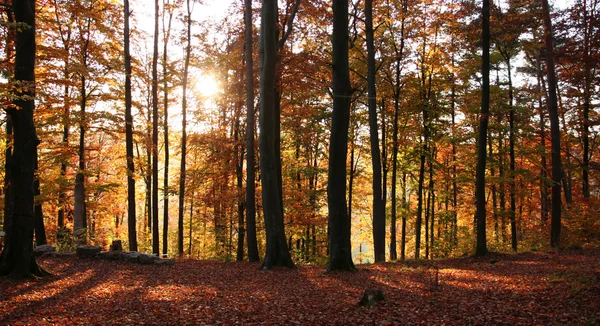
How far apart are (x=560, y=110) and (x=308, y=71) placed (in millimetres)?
16070

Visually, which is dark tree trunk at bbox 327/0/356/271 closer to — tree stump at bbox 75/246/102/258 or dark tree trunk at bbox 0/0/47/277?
dark tree trunk at bbox 0/0/47/277

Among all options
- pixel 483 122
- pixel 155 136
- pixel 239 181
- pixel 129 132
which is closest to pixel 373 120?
pixel 483 122

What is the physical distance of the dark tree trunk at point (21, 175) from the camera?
27.0ft

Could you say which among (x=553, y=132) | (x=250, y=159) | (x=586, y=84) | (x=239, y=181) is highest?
(x=586, y=84)

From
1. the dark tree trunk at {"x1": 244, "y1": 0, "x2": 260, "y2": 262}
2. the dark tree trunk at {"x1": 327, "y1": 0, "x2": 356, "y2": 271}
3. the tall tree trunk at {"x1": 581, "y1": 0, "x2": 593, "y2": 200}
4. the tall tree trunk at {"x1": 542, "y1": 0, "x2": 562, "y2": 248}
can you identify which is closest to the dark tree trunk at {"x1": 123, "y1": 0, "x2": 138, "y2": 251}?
the dark tree trunk at {"x1": 244, "y1": 0, "x2": 260, "y2": 262}

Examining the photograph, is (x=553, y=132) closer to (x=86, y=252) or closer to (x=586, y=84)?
(x=586, y=84)

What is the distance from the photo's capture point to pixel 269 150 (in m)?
11.1

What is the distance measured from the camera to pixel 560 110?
20.8 meters

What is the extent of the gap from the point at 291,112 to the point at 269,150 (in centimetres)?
557

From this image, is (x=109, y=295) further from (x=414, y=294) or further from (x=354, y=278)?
(x=414, y=294)

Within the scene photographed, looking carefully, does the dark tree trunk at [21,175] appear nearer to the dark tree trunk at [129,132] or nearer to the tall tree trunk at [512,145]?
the dark tree trunk at [129,132]

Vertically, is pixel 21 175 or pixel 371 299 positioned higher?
pixel 21 175

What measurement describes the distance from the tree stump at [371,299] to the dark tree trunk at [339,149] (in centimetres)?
356

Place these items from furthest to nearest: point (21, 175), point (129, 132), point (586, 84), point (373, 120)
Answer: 1. point (586, 84)
2. point (129, 132)
3. point (373, 120)
4. point (21, 175)
